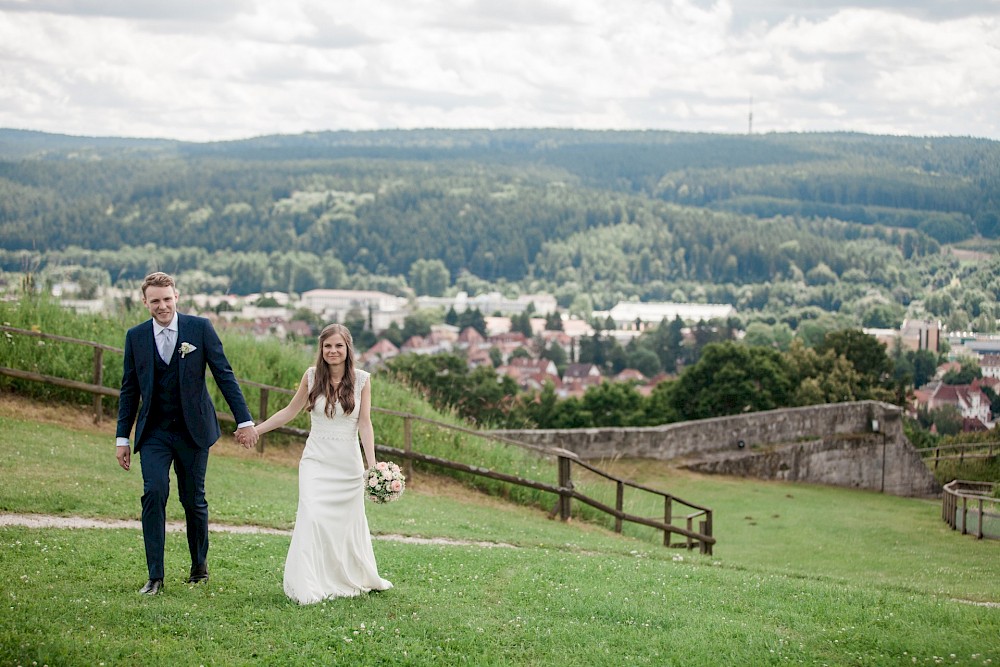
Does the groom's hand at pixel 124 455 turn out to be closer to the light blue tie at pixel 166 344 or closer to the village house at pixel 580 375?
the light blue tie at pixel 166 344

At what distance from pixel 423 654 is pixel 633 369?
350 ft

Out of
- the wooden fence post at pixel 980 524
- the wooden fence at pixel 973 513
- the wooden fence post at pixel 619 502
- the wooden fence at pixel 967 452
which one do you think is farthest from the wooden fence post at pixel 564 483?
the wooden fence at pixel 967 452

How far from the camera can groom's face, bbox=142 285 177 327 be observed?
281 inches

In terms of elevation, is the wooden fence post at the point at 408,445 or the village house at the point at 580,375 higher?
the wooden fence post at the point at 408,445

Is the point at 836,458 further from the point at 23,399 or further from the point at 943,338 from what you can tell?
the point at 943,338

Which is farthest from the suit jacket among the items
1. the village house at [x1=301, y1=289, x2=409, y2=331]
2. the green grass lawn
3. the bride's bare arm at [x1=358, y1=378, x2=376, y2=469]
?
the village house at [x1=301, y1=289, x2=409, y2=331]

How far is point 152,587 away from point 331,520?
123 cm

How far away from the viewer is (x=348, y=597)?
24.3ft

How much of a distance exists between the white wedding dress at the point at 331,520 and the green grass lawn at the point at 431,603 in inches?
6.9

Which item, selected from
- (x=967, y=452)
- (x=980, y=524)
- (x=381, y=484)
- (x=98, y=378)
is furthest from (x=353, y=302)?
(x=381, y=484)

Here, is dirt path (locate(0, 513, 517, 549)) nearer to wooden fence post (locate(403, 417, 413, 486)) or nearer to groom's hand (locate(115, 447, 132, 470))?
groom's hand (locate(115, 447, 132, 470))

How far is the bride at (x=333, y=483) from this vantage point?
289 inches

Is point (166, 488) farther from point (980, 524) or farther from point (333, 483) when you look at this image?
point (980, 524)

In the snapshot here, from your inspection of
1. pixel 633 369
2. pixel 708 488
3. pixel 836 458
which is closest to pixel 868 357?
pixel 836 458
